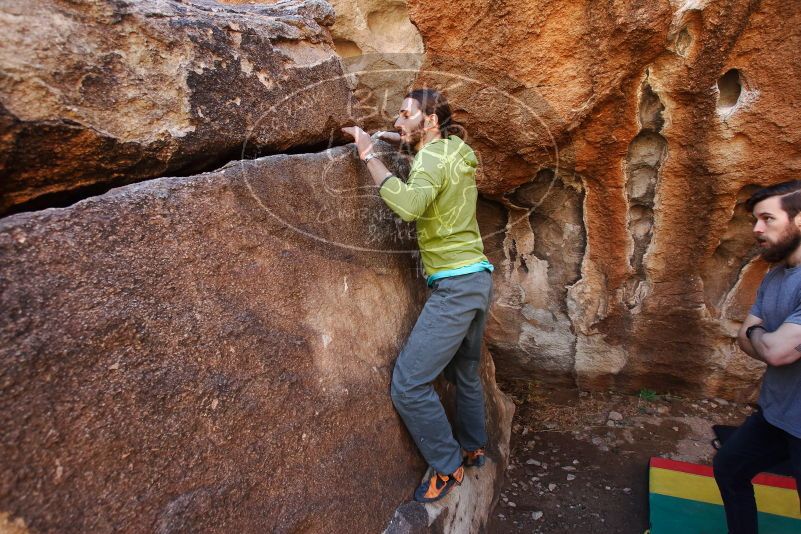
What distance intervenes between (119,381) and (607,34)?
7.35 ft

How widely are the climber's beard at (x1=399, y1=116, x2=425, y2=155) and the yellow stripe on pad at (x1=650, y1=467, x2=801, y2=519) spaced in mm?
2145

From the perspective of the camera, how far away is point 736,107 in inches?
91.0

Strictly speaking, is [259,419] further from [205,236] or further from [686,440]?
[686,440]

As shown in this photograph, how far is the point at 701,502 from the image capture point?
2.45 m

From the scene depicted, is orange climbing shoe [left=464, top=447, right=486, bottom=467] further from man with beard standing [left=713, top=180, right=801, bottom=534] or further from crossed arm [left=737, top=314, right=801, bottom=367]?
crossed arm [left=737, top=314, right=801, bottom=367]

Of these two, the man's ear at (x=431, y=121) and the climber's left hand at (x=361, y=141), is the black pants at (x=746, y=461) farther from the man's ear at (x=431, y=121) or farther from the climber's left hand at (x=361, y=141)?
the climber's left hand at (x=361, y=141)

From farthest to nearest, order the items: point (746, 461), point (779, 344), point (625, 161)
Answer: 1. point (625, 161)
2. point (746, 461)
3. point (779, 344)

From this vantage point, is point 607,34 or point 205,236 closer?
point 205,236

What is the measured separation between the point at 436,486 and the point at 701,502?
4.74 feet

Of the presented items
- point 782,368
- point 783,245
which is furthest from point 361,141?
point 782,368

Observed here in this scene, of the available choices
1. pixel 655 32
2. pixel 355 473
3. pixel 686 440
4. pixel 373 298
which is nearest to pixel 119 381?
pixel 355 473

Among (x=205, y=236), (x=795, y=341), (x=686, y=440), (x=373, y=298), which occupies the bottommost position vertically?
(x=686, y=440)

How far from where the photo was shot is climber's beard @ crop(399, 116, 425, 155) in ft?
6.49

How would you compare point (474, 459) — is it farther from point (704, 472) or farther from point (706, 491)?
point (704, 472)
